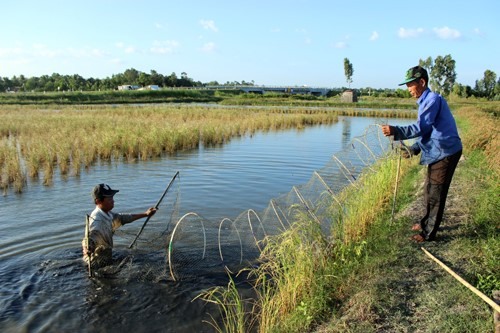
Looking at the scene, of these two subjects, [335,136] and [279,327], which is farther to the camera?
[335,136]

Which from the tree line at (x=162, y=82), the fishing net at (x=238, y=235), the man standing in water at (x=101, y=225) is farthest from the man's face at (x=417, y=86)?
the tree line at (x=162, y=82)

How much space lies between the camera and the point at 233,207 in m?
9.09

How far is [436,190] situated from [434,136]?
67cm

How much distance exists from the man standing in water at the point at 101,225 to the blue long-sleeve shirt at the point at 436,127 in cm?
366

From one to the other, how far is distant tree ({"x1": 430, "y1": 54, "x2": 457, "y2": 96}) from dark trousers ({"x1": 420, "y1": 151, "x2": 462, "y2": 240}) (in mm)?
70937

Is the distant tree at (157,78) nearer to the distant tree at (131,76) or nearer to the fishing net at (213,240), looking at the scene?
the distant tree at (131,76)

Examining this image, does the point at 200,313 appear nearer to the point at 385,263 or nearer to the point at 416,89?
the point at 385,263

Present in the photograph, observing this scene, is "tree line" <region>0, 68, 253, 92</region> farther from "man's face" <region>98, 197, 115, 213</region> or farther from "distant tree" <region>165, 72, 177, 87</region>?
"man's face" <region>98, 197, 115, 213</region>

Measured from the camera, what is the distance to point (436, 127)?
187 inches

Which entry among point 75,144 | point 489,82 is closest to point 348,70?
point 489,82

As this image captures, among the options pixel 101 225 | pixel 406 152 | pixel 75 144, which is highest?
pixel 406 152

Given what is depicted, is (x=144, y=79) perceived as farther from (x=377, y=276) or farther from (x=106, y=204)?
(x=377, y=276)

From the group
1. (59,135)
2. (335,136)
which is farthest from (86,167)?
(335,136)

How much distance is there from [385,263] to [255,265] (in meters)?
2.13
